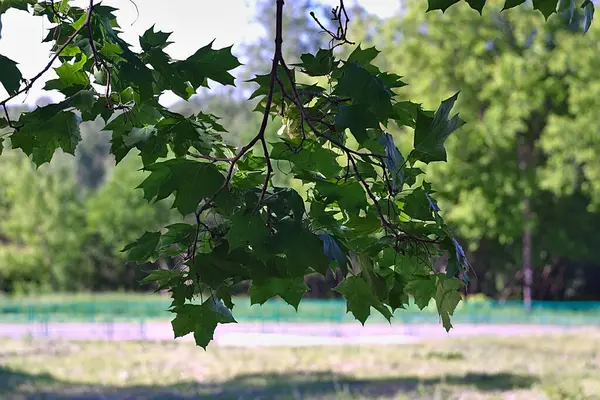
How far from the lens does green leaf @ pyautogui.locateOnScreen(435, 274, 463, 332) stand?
1.42 meters

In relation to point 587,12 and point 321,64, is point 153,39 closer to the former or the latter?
point 321,64

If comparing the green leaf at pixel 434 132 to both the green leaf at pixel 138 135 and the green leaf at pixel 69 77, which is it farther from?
the green leaf at pixel 69 77

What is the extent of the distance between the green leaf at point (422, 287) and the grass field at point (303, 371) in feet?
23.6

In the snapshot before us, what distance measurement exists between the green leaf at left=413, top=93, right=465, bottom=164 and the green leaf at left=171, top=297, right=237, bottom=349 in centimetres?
44

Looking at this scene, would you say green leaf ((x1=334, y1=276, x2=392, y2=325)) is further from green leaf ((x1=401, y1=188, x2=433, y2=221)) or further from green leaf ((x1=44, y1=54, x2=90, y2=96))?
green leaf ((x1=44, y1=54, x2=90, y2=96))

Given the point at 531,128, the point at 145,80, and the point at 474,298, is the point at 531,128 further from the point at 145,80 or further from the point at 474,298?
the point at 145,80

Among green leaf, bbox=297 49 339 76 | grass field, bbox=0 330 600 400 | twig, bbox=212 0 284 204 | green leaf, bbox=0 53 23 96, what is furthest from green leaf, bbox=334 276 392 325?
grass field, bbox=0 330 600 400

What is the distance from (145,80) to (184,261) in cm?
33

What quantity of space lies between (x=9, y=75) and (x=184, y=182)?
43 cm

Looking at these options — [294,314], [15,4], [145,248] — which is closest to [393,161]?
[145,248]

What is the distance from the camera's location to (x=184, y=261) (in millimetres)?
1406

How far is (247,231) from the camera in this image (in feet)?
4.14

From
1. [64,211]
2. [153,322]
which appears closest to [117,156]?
[153,322]

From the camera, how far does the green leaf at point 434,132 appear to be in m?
1.33
